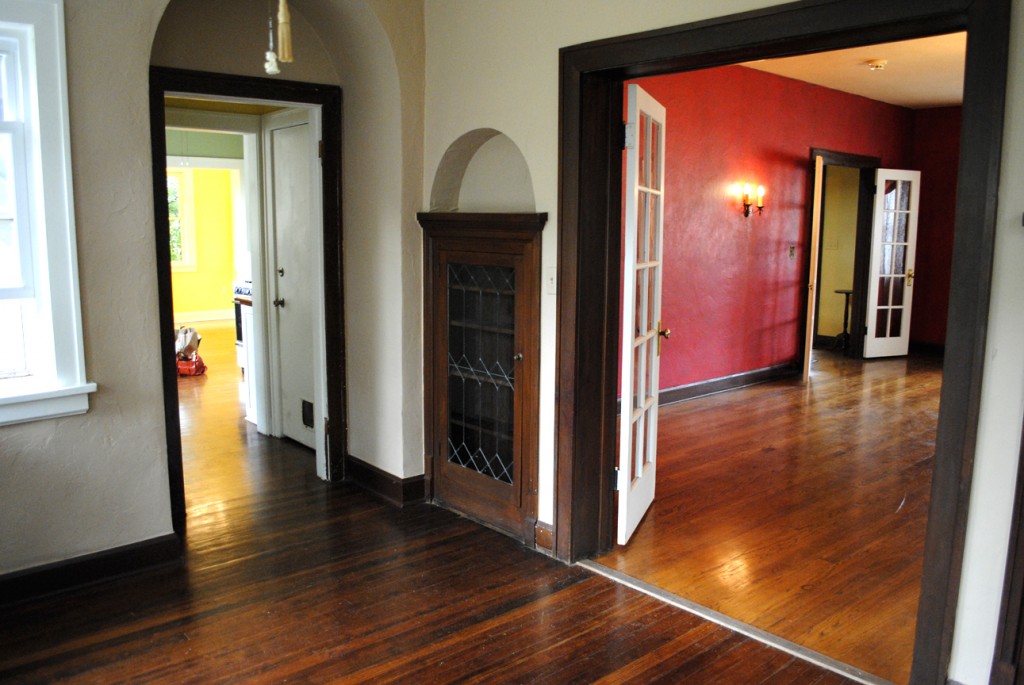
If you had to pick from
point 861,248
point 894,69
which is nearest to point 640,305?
point 894,69

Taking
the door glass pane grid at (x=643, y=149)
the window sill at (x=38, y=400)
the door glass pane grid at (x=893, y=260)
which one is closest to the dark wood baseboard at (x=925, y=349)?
the door glass pane grid at (x=893, y=260)

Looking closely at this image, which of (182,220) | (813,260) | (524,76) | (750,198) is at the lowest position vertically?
(813,260)

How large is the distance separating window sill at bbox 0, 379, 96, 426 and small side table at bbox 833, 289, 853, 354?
843 centimetres

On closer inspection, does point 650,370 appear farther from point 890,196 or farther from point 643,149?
point 890,196

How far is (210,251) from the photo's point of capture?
40.8 feet

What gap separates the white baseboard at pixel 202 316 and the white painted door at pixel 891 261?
9124 mm

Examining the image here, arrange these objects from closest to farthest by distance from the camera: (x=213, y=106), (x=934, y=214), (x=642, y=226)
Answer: (x=642, y=226) → (x=213, y=106) → (x=934, y=214)

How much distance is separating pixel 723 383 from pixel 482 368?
3.90 m

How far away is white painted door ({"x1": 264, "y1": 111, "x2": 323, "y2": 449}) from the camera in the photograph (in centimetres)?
507

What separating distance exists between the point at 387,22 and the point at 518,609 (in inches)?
114

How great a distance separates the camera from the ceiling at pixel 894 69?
660cm

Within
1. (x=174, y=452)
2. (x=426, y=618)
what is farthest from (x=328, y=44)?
(x=426, y=618)

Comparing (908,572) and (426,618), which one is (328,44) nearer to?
(426,618)

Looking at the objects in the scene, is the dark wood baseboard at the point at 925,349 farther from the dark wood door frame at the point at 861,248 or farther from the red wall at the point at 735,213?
the red wall at the point at 735,213
